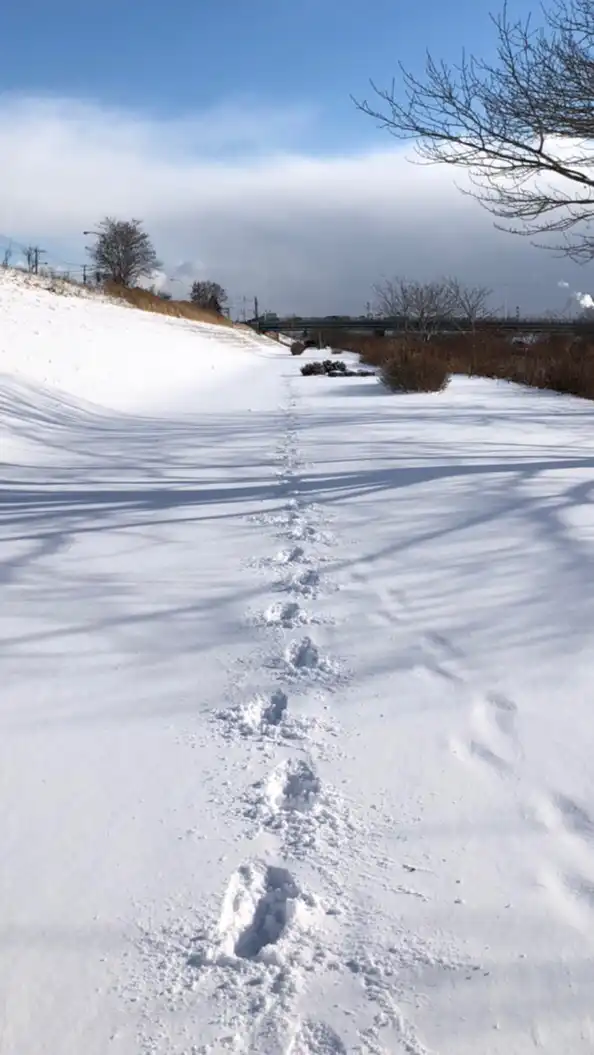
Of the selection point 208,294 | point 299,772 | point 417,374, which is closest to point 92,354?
point 417,374

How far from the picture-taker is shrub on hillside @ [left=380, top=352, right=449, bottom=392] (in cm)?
1683

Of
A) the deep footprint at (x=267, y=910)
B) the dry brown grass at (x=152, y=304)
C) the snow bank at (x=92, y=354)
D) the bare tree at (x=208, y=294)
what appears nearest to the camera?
the deep footprint at (x=267, y=910)

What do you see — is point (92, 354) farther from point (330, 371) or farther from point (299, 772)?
point (299, 772)

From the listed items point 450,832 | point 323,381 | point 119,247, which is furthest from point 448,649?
point 119,247

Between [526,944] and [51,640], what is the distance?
244cm

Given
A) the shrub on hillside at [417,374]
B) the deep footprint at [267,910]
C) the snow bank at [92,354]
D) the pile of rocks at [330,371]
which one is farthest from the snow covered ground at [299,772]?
the pile of rocks at [330,371]

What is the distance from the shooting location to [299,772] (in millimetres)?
2766

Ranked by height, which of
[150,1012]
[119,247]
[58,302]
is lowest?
[150,1012]

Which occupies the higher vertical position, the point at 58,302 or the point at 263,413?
the point at 58,302

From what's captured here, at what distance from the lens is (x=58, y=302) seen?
2405cm

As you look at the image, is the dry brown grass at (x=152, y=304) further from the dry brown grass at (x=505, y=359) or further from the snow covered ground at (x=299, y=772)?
the snow covered ground at (x=299, y=772)

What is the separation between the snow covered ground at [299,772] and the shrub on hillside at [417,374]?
1033 cm

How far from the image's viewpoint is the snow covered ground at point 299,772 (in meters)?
1.85

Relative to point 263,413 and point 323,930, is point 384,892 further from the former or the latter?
point 263,413
